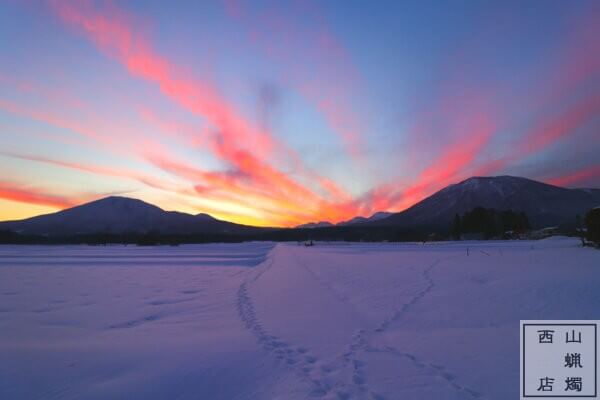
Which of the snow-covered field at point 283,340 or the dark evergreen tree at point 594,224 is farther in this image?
the dark evergreen tree at point 594,224

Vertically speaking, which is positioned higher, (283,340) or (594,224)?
(594,224)

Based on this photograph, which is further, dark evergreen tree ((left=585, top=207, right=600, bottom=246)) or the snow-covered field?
dark evergreen tree ((left=585, top=207, right=600, bottom=246))

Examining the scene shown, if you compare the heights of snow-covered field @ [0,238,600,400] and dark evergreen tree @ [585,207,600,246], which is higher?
dark evergreen tree @ [585,207,600,246]

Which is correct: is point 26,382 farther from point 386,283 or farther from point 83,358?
point 386,283

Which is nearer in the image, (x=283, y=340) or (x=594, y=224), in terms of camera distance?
(x=283, y=340)

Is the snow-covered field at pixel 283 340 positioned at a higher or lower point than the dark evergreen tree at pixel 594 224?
lower

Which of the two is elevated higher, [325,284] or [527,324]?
[527,324]

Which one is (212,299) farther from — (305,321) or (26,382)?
(26,382)

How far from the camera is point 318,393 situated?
14.3 ft

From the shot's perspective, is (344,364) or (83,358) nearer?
(344,364)

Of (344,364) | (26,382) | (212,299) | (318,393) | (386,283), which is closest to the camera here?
(318,393)

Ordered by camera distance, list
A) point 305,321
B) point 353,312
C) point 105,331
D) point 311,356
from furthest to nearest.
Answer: point 353,312
point 305,321
point 105,331
point 311,356

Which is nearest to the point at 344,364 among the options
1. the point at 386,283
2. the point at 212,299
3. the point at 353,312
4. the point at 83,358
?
the point at 353,312

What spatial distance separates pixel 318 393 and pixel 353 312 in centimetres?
488
